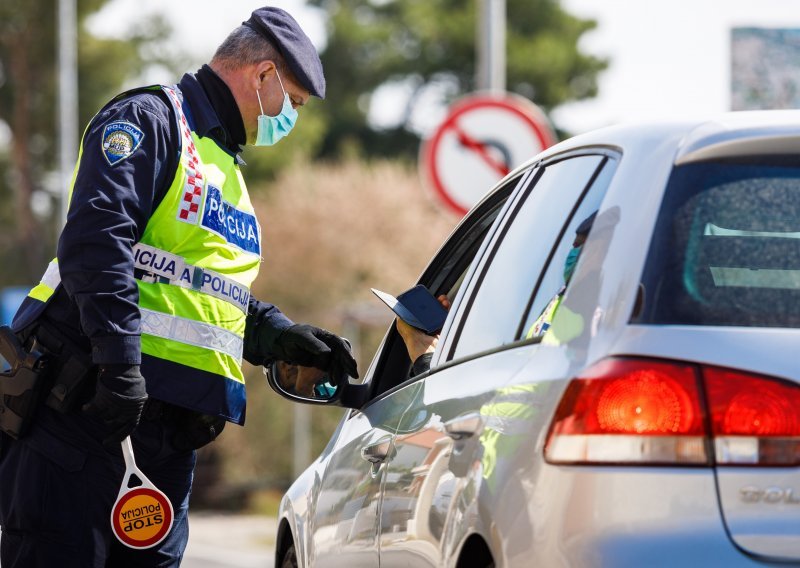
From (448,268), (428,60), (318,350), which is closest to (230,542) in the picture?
(318,350)

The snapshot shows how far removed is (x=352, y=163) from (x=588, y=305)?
86.2ft

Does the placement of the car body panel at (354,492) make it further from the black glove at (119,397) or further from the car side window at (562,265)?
the car side window at (562,265)

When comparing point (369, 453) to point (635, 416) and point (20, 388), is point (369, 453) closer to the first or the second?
point (20, 388)

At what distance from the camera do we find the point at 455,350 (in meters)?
3.65

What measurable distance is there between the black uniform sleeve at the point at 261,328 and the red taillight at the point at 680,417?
6.77 feet

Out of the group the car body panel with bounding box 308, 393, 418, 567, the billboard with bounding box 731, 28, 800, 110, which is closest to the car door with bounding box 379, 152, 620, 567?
the car body panel with bounding box 308, 393, 418, 567

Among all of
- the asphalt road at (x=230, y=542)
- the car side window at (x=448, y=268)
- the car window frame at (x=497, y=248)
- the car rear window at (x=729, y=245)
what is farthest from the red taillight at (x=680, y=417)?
the asphalt road at (x=230, y=542)

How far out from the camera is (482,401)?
312cm

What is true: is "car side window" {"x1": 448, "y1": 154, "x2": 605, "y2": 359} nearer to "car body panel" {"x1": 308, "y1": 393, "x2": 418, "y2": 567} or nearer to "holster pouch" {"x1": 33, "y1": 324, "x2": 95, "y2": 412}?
"car body panel" {"x1": 308, "y1": 393, "x2": 418, "y2": 567}

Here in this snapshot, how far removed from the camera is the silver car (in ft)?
8.57

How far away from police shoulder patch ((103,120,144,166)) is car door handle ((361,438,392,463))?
92 centimetres

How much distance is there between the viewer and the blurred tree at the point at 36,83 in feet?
130

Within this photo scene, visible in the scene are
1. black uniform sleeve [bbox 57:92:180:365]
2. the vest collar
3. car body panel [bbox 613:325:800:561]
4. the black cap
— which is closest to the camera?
car body panel [bbox 613:325:800:561]

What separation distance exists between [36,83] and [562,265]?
38243mm
